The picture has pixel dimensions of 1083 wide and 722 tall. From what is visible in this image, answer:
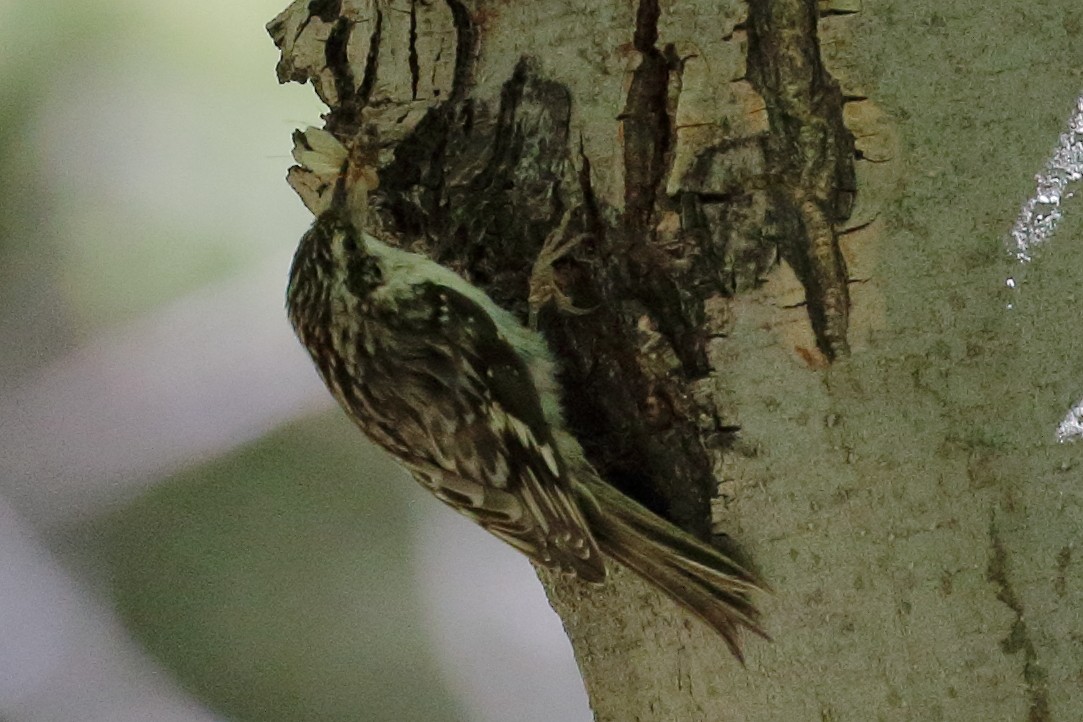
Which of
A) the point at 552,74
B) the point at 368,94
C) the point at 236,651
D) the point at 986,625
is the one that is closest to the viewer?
the point at 986,625

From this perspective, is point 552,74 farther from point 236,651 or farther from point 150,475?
point 236,651

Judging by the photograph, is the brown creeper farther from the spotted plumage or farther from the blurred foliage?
the blurred foliage

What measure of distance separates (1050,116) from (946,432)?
31 cm

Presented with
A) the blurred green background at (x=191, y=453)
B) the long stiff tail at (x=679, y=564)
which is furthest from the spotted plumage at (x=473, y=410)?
the blurred green background at (x=191, y=453)

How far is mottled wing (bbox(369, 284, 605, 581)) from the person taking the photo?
144 cm

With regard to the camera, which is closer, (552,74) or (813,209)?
(813,209)

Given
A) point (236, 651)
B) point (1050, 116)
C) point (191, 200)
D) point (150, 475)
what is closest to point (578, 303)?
point (1050, 116)

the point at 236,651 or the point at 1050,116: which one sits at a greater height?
the point at 1050,116

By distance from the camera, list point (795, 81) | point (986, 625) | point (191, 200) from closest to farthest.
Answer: point (986, 625), point (795, 81), point (191, 200)

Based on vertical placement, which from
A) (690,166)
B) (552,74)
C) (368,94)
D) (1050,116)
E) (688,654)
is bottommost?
(688,654)

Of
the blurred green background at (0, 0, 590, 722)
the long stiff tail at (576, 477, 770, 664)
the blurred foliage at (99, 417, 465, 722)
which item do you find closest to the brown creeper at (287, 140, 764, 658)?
the long stiff tail at (576, 477, 770, 664)

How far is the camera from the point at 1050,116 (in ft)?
3.76

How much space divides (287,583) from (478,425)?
5.39 ft

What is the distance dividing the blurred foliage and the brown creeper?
1195mm
